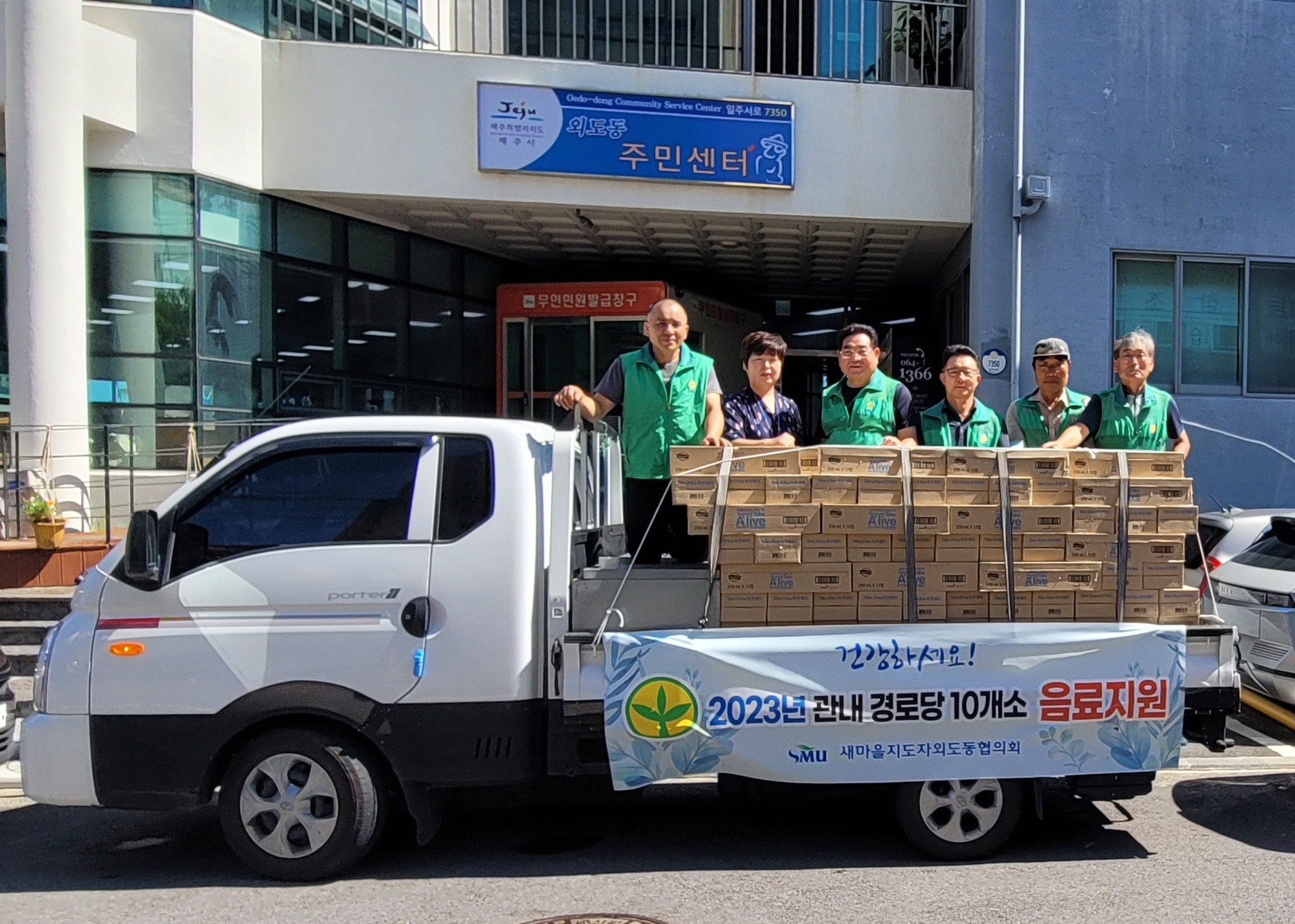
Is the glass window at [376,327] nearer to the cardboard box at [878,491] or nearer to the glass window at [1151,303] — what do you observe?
the glass window at [1151,303]

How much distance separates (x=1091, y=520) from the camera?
464 centimetres

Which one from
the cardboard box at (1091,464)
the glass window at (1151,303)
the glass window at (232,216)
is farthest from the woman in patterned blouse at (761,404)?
the glass window at (232,216)

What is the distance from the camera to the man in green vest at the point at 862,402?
18.0 ft

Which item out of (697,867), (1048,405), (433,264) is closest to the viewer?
(697,867)

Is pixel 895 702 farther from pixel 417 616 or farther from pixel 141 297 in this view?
pixel 141 297

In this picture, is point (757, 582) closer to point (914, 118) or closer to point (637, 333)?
point (914, 118)

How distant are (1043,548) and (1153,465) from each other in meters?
0.62

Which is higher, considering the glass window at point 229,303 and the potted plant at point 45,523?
the glass window at point 229,303

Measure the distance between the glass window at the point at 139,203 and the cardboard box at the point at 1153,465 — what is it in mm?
9528

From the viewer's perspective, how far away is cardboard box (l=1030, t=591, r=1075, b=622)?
4645 mm

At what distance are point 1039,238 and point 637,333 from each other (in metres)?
5.31

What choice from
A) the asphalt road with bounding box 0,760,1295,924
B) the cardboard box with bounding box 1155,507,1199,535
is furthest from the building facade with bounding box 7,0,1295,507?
the cardboard box with bounding box 1155,507,1199,535

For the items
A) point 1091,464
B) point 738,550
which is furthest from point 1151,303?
point 738,550

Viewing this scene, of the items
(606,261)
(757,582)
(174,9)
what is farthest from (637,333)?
Result: (757,582)
